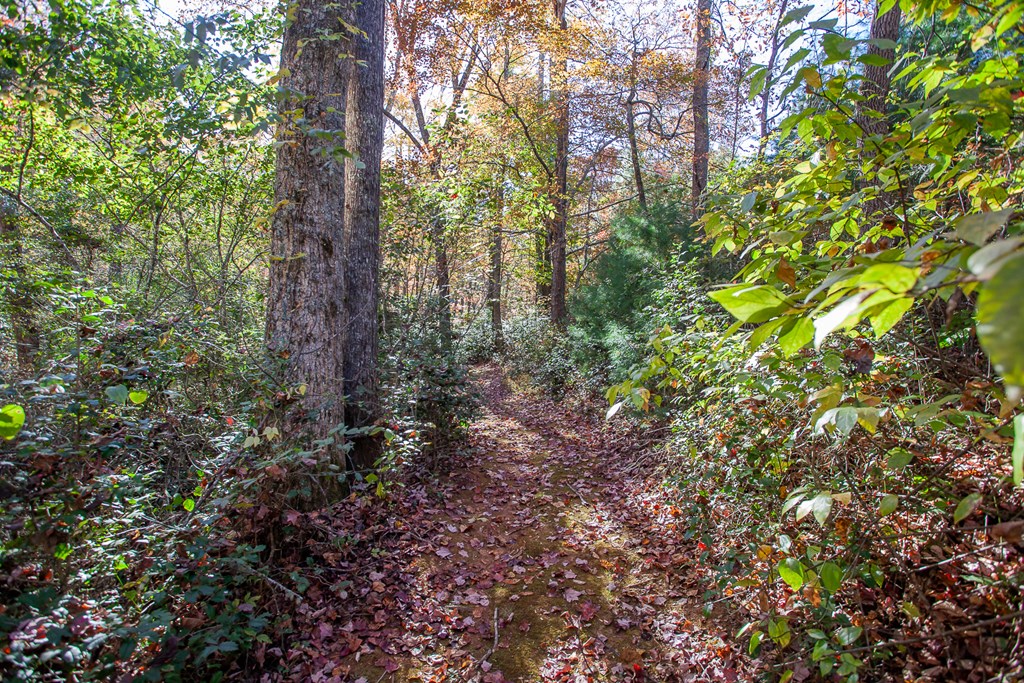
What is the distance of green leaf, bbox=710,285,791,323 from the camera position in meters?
0.94

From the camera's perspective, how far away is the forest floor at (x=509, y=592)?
3205mm

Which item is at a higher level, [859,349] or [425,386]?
[859,349]

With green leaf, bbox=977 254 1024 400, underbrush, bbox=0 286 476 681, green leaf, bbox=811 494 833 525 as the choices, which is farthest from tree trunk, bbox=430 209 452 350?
green leaf, bbox=977 254 1024 400

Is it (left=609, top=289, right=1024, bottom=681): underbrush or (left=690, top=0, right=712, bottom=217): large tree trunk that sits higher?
(left=690, top=0, right=712, bottom=217): large tree trunk

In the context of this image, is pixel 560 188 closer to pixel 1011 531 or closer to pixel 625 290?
pixel 625 290

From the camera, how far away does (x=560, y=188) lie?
11688 mm

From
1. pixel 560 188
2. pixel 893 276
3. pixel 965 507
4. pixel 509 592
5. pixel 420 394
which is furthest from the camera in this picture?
pixel 560 188

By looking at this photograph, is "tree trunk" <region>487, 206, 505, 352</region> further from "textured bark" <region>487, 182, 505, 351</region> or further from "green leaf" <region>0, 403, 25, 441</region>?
"green leaf" <region>0, 403, 25, 441</region>

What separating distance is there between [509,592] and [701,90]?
37.8 feet

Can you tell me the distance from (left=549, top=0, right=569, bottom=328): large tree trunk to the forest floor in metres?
6.53

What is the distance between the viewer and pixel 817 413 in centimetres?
161

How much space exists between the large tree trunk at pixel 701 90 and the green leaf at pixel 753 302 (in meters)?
10.7

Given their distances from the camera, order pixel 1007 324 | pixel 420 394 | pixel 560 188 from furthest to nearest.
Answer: pixel 560 188 < pixel 420 394 < pixel 1007 324

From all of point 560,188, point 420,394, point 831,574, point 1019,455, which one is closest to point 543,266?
point 560,188
